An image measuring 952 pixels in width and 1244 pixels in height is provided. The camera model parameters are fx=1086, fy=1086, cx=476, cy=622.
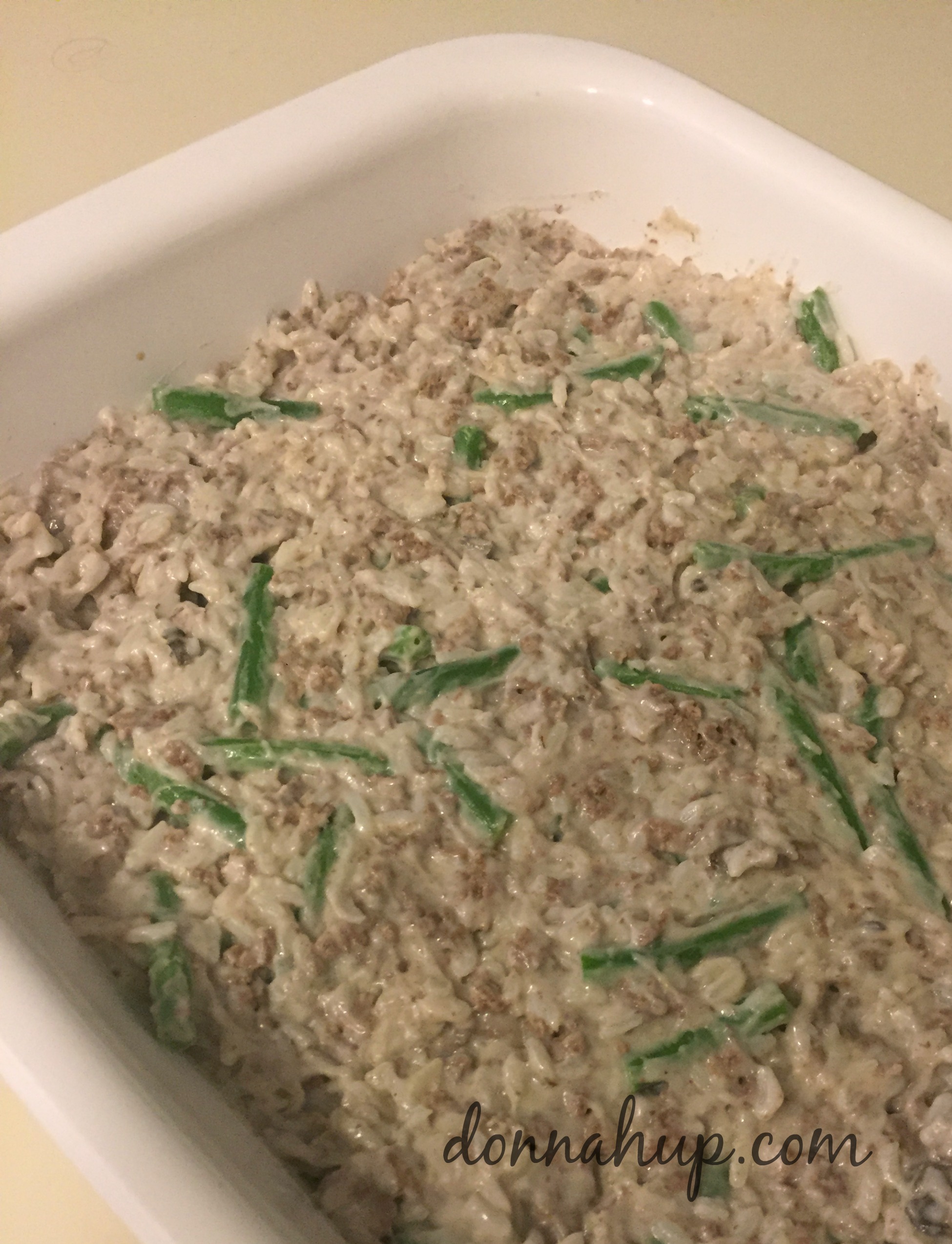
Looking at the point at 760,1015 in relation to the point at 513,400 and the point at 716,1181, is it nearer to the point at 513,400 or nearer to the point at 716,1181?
the point at 716,1181

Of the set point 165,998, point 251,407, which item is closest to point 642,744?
point 165,998

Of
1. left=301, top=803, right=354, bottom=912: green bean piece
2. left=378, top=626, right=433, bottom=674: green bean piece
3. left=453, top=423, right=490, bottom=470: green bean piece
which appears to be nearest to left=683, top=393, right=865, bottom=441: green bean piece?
left=453, top=423, right=490, bottom=470: green bean piece

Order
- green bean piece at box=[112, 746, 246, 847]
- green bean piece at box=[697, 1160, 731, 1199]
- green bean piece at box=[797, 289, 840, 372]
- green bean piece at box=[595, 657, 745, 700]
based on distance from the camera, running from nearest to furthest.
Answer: green bean piece at box=[697, 1160, 731, 1199] < green bean piece at box=[112, 746, 246, 847] < green bean piece at box=[595, 657, 745, 700] < green bean piece at box=[797, 289, 840, 372]

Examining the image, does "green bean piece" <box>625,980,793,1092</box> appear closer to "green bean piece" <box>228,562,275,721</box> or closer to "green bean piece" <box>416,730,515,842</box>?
"green bean piece" <box>416,730,515,842</box>

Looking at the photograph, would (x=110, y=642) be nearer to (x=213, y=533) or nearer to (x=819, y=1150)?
(x=213, y=533)

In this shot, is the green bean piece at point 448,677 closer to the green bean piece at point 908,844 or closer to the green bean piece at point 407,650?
the green bean piece at point 407,650
